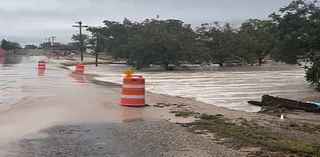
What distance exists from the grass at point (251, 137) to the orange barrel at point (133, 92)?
3199mm

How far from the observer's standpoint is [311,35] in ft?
76.6

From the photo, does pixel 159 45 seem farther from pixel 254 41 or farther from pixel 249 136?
pixel 249 136

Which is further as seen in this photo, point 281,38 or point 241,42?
point 241,42

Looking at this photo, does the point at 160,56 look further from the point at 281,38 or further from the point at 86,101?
the point at 86,101

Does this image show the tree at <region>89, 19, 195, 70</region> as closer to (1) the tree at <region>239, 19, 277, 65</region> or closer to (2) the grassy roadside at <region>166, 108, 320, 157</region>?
(1) the tree at <region>239, 19, 277, 65</region>

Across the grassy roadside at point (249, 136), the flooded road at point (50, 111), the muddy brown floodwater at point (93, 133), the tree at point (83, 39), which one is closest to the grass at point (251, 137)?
the grassy roadside at point (249, 136)

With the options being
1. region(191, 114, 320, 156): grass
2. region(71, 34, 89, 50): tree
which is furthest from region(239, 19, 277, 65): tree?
region(191, 114, 320, 156): grass

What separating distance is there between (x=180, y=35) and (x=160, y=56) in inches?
146

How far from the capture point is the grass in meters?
8.28

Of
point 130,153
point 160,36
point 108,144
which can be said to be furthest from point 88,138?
point 160,36

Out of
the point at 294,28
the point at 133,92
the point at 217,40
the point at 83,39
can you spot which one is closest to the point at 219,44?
the point at 217,40

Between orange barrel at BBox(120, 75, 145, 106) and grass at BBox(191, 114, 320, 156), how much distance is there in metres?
3.20

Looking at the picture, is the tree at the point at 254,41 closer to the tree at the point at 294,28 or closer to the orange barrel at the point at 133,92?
the tree at the point at 294,28

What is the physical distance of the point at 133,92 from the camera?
49.6 ft
